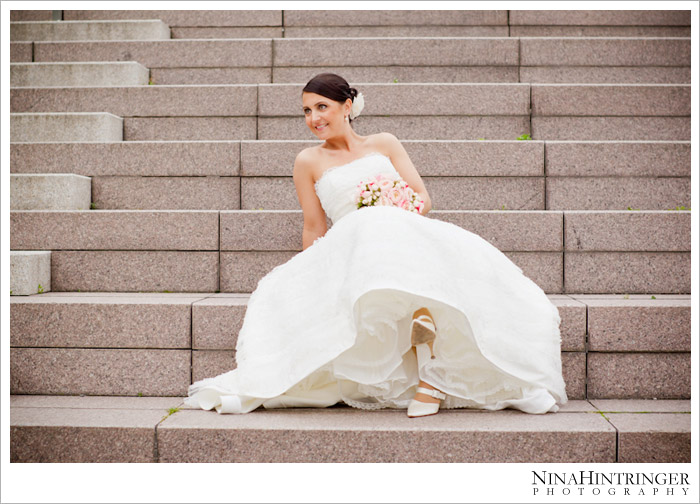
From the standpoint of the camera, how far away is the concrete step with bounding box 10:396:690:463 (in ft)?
7.29

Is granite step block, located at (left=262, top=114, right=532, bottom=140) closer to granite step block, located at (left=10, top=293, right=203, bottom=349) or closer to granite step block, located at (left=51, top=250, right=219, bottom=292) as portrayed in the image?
granite step block, located at (left=51, top=250, right=219, bottom=292)

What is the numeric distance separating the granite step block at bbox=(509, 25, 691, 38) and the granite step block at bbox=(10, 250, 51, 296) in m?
4.54

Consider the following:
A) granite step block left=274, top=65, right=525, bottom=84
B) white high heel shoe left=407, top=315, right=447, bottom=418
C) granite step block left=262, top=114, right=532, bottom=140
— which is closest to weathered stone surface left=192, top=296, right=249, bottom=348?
white high heel shoe left=407, top=315, right=447, bottom=418

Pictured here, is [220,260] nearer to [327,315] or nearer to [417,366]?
[327,315]

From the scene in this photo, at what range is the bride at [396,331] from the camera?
2268 millimetres

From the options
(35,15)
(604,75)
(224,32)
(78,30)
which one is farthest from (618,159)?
(35,15)

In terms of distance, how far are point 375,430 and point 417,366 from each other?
1.32ft

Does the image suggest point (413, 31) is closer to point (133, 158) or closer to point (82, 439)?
point (133, 158)

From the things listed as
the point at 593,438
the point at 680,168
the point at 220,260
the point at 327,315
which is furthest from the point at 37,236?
the point at 680,168

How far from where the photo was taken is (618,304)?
109 inches

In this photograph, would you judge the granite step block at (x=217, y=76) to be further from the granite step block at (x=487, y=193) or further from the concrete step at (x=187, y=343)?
the concrete step at (x=187, y=343)

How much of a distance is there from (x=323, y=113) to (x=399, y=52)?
82.6 inches

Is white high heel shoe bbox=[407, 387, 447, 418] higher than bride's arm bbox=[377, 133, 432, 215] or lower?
lower

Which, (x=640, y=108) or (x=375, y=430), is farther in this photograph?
(x=640, y=108)
